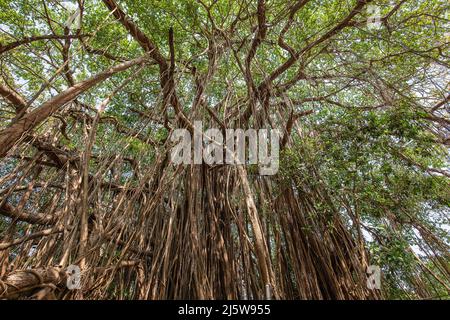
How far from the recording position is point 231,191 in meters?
2.14

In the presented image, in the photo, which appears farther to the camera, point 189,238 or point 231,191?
point 231,191

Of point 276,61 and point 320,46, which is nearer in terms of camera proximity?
point 320,46

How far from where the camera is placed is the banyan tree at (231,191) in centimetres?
141

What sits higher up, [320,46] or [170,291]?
[320,46]

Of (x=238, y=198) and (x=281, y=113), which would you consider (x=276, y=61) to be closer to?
(x=281, y=113)

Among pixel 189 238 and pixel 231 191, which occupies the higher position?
pixel 231 191

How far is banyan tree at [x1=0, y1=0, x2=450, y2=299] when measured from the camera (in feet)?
4.63

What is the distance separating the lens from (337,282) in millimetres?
1621

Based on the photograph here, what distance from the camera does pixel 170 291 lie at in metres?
1.62
